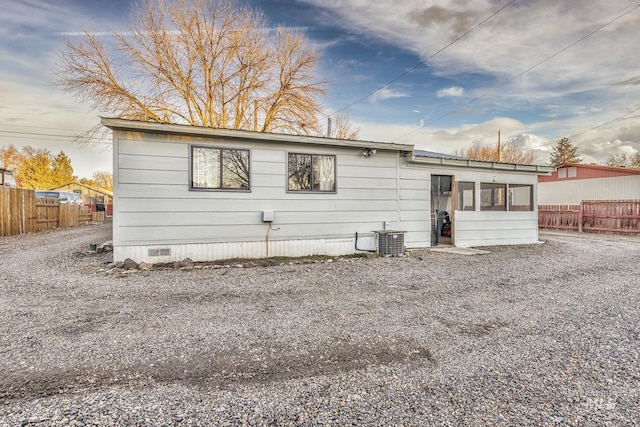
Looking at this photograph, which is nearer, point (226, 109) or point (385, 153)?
point (385, 153)

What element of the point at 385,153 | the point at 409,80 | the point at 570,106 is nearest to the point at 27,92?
the point at 385,153

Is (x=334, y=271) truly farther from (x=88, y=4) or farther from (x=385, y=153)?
(x=88, y=4)

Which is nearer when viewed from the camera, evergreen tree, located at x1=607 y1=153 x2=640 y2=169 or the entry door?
the entry door

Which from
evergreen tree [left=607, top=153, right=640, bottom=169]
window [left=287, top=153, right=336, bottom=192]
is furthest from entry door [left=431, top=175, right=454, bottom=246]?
evergreen tree [left=607, top=153, right=640, bottom=169]

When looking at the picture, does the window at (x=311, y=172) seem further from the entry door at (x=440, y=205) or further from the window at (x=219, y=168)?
the entry door at (x=440, y=205)

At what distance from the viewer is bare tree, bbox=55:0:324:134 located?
1192 cm

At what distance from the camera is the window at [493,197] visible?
9.26 m

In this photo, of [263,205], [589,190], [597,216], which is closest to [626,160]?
[589,190]

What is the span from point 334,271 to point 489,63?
1140 cm

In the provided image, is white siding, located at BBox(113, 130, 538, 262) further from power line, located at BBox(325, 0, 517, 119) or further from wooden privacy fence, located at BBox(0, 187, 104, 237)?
wooden privacy fence, located at BBox(0, 187, 104, 237)

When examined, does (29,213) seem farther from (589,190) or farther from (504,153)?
(504,153)

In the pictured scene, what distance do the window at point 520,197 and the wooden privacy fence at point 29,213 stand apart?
16686mm

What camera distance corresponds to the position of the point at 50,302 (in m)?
3.76

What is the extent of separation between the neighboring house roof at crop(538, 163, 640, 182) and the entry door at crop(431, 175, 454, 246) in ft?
41.9
